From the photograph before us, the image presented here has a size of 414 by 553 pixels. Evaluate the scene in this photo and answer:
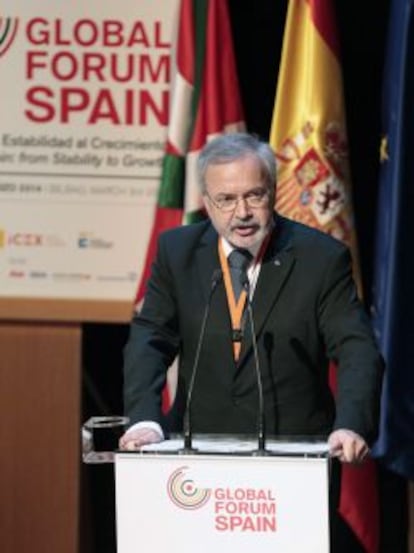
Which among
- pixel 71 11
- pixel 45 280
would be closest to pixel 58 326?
pixel 45 280

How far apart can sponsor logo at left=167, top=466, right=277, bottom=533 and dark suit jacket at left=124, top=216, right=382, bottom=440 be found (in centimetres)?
42

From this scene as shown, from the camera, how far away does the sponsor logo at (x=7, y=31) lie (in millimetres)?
5133

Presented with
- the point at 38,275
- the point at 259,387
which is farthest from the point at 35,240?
the point at 259,387

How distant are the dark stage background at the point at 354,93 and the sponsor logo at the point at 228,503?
250 cm

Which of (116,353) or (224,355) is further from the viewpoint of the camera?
(116,353)

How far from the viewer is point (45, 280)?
204 inches

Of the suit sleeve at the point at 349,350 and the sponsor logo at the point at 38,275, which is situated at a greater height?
the sponsor logo at the point at 38,275

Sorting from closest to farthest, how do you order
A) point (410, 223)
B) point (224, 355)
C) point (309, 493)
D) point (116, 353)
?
point (309, 493) < point (224, 355) < point (410, 223) < point (116, 353)

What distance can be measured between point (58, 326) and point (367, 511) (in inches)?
52.2

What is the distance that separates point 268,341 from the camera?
10.6ft

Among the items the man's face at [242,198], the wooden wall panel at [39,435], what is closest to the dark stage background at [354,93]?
the wooden wall panel at [39,435]

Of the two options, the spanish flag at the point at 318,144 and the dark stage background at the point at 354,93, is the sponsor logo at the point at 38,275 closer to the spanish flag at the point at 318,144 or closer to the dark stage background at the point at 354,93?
the dark stage background at the point at 354,93

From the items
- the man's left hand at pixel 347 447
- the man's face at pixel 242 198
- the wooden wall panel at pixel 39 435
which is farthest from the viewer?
the wooden wall panel at pixel 39 435

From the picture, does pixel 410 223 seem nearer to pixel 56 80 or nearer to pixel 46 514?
pixel 56 80
